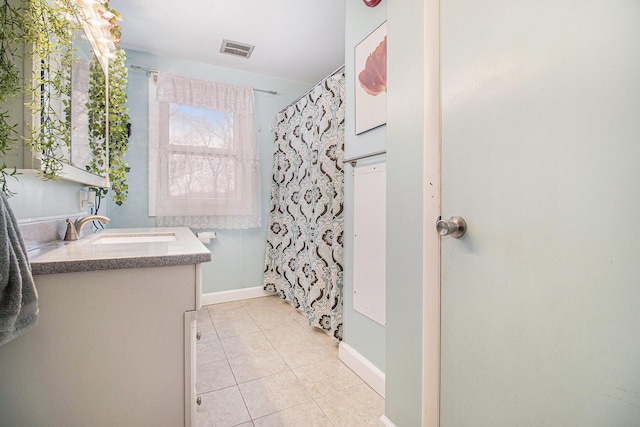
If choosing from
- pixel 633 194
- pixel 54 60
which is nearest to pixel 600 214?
pixel 633 194

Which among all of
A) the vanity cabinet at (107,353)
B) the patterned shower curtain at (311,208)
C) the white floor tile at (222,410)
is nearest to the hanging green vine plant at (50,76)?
the vanity cabinet at (107,353)

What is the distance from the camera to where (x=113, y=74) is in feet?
6.29

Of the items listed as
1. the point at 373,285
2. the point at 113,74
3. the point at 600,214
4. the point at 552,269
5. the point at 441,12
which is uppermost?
the point at 113,74

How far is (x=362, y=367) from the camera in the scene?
5.34 ft

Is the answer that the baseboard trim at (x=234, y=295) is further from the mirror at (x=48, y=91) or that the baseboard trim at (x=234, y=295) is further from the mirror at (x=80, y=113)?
the mirror at (x=48, y=91)

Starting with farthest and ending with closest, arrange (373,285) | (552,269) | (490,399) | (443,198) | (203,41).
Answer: (203,41) → (373,285) → (443,198) → (490,399) → (552,269)

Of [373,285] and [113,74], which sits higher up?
[113,74]

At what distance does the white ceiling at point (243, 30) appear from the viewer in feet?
6.56

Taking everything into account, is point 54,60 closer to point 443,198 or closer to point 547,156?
point 443,198

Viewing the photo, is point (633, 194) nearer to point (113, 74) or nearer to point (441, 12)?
point (441, 12)

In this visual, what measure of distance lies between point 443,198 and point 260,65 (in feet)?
8.45

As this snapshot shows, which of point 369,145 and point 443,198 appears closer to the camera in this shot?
point 443,198

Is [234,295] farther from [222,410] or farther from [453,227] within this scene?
[453,227]

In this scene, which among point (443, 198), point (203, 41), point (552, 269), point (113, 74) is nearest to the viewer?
point (552, 269)
